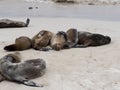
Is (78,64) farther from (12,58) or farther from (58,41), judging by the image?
(58,41)

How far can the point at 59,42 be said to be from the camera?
9.19 metres

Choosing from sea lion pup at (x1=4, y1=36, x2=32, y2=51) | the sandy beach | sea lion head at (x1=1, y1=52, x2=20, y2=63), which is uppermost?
sea lion head at (x1=1, y1=52, x2=20, y2=63)

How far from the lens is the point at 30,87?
646cm

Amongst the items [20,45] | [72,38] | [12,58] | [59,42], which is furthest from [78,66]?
[72,38]

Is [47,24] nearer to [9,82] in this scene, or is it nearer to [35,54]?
[35,54]

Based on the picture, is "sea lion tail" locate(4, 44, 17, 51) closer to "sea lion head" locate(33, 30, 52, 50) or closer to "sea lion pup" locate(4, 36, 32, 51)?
"sea lion pup" locate(4, 36, 32, 51)

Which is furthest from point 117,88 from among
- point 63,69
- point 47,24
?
point 47,24

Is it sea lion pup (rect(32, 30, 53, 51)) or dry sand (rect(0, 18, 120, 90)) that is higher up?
sea lion pup (rect(32, 30, 53, 51))

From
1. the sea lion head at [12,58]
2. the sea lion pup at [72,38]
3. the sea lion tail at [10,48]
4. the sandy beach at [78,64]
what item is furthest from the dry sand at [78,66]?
the sea lion head at [12,58]

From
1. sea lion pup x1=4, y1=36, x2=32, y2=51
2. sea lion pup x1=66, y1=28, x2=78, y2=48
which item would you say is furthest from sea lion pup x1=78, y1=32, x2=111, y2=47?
sea lion pup x1=4, y1=36, x2=32, y2=51

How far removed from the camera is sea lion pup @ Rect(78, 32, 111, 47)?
9.54 meters

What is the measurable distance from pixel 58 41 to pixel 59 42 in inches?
2.2

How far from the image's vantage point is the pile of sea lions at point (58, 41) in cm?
902

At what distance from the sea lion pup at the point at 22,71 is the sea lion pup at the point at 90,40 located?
2636mm
